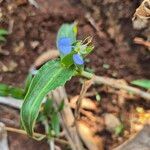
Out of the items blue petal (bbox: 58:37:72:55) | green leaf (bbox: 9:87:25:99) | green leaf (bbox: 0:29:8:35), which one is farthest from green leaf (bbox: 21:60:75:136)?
green leaf (bbox: 0:29:8:35)

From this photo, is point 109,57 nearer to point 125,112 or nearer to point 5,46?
point 125,112

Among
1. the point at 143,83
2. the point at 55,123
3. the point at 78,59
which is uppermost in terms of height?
the point at 78,59

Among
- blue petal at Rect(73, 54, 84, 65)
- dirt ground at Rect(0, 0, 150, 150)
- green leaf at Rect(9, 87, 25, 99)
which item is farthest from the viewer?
dirt ground at Rect(0, 0, 150, 150)

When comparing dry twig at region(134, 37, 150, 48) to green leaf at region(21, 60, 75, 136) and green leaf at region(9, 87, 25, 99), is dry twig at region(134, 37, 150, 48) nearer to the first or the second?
green leaf at region(9, 87, 25, 99)

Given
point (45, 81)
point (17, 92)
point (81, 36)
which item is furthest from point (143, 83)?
point (45, 81)

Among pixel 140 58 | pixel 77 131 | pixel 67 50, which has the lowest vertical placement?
pixel 77 131

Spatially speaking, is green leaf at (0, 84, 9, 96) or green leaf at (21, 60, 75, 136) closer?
green leaf at (21, 60, 75, 136)

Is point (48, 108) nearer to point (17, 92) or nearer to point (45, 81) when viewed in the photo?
point (17, 92)

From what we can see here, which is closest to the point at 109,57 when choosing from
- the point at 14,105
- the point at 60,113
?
the point at 60,113

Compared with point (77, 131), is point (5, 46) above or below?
above
